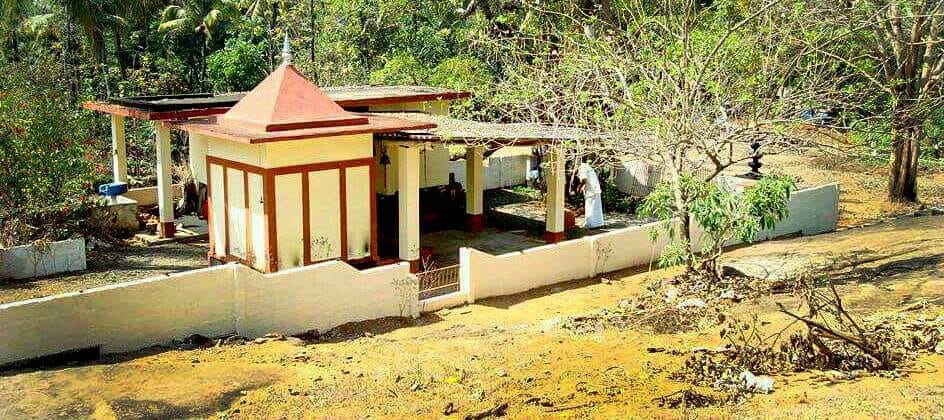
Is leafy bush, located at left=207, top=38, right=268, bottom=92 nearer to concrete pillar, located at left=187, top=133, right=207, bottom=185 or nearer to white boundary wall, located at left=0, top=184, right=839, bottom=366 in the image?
concrete pillar, located at left=187, top=133, right=207, bottom=185

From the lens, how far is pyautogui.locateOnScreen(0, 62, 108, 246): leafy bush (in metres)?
15.8

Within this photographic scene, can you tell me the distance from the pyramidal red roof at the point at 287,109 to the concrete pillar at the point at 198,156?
2597mm

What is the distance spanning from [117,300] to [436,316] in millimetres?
4759

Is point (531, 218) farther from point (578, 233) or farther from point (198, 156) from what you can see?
point (198, 156)

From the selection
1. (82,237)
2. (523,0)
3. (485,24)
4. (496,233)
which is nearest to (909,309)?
(496,233)

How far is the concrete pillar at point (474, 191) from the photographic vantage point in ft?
64.4

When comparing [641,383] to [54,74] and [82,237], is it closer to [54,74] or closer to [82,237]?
[82,237]

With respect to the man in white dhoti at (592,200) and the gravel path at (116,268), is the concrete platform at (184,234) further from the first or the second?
the man in white dhoti at (592,200)

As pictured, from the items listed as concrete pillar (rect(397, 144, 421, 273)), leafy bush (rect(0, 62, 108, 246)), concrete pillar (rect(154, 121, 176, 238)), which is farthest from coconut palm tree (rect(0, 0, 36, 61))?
concrete pillar (rect(397, 144, 421, 273))

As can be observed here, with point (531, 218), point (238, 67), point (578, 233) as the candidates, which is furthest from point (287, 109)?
point (238, 67)

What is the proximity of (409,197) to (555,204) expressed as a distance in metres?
3.70

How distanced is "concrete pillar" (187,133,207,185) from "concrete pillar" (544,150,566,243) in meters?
6.68

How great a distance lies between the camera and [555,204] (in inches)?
728

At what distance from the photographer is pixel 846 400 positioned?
8688mm
